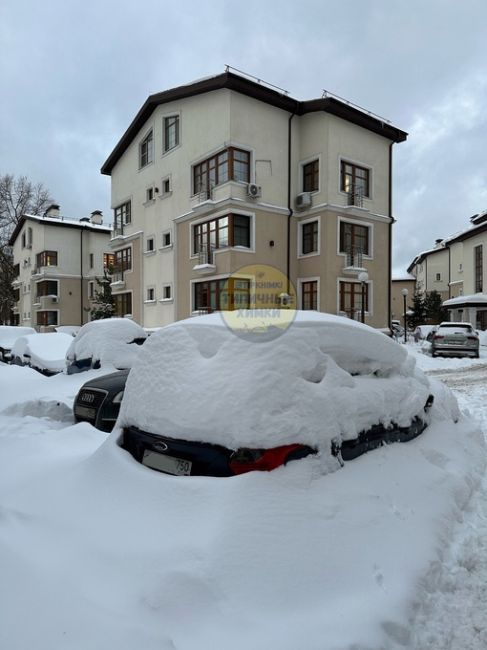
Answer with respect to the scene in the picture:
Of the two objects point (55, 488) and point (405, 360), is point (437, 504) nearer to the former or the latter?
point (405, 360)

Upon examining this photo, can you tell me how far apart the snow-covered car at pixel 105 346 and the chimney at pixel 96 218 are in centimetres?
3540

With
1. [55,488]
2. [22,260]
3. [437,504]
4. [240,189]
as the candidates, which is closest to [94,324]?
[55,488]

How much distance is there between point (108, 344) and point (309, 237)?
47.9 ft

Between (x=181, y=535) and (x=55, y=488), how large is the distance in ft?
3.92

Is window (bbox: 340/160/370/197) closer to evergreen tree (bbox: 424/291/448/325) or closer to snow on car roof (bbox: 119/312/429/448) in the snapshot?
evergreen tree (bbox: 424/291/448/325)

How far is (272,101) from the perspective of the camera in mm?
18828

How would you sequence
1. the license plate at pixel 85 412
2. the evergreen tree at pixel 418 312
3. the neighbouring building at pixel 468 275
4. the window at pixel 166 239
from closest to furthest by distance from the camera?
the license plate at pixel 85 412, the window at pixel 166 239, the neighbouring building at pixel 468 275, the evergreen tree at pixel 418 312

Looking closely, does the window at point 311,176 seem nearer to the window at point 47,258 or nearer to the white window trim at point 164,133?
the white window trim at point 164,133

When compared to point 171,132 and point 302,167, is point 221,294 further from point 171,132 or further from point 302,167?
point 171,132

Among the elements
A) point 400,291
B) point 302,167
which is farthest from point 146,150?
point 400,291

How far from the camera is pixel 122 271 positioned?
25.7 meters

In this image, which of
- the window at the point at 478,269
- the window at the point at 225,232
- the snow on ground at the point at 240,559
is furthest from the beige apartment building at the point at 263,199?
the window at the point at 478,269

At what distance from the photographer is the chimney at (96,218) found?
1566 inches

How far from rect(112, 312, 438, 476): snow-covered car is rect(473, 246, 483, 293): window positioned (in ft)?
110
